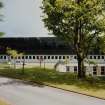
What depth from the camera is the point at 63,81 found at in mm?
34250

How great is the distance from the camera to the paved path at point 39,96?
85.3 ft

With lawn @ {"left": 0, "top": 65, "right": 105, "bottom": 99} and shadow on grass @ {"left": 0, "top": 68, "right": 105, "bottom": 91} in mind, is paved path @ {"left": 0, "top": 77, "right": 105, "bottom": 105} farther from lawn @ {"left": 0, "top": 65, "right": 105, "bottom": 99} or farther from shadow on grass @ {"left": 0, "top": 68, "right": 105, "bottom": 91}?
shadow on grass @ {"left": 0, "top": 68, "right": 105, "bottom": 91}

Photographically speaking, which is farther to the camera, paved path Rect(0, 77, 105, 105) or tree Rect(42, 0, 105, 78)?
tree Rect(42, 0, 105, 78)

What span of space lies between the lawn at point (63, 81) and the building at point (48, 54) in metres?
9.17

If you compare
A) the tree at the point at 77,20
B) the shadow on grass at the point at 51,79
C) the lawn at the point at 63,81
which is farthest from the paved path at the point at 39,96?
the tree at the point at 77,20

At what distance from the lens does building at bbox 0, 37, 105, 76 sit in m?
49.6

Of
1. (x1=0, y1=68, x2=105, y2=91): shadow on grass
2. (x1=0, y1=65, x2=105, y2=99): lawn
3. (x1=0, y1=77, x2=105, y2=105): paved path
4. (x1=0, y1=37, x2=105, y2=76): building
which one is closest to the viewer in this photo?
(x1=0, y1=77, x2=105, y2=105): paved path

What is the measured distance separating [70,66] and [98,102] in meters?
23.5

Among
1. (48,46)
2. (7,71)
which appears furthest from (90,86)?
(48,46)

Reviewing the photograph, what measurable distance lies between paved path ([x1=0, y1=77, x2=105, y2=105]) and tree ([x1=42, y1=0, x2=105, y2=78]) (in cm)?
563

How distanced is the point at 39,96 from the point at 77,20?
8136 mm

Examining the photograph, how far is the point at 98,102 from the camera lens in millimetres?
26141

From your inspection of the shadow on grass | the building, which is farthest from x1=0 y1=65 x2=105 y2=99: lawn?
the building

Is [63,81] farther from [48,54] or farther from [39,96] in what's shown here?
[48,54]
